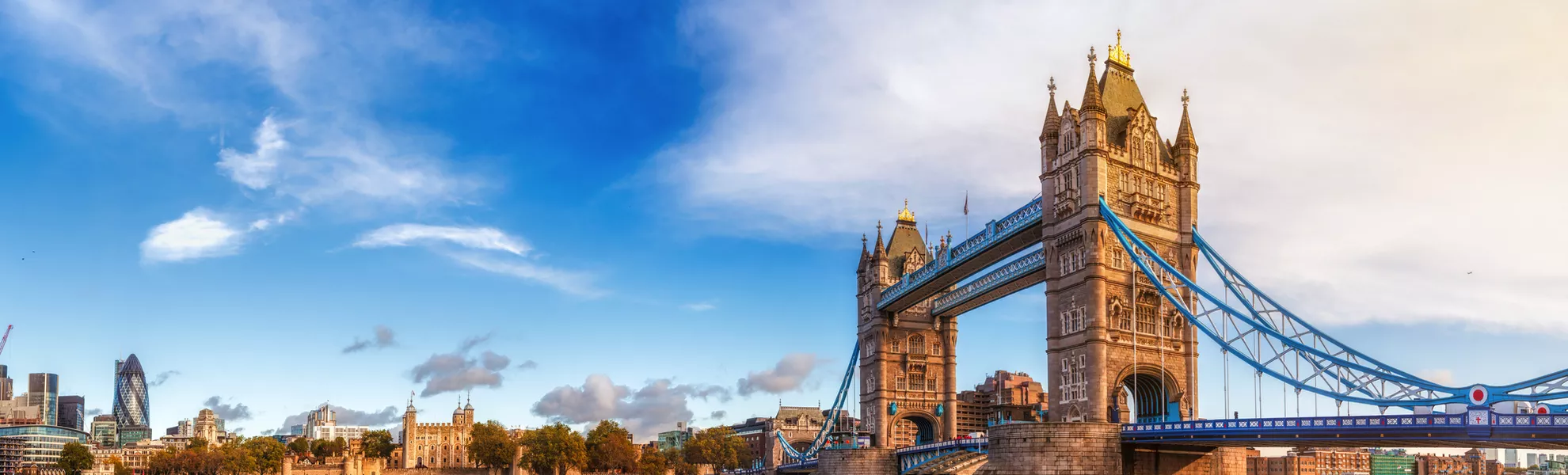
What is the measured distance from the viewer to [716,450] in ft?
561

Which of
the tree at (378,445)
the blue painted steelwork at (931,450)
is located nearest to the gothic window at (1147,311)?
the blue painted steelwork at (931,450)

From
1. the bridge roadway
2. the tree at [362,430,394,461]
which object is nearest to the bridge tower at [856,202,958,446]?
the bridge roadway

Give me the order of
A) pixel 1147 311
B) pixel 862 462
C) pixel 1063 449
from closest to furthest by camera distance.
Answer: pixel 1063 449, pixel 1147 311, pixel 862 462

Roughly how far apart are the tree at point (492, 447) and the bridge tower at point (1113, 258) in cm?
10475

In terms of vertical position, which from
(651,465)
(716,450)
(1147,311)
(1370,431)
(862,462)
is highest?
(1147,311)

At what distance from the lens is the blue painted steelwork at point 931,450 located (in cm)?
7556

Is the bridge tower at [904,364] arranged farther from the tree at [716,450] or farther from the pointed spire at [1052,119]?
the tree at [716,450]

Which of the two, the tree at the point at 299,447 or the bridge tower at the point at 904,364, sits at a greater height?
the bridge tower at the point at 904,364

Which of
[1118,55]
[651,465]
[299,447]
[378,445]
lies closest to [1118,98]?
[1118,55]

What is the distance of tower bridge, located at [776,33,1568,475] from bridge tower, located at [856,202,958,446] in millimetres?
9819

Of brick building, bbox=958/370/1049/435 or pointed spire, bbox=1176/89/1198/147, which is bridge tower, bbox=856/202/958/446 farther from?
pointed spire, bbox=1176/89/1198/147

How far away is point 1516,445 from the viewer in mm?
48969

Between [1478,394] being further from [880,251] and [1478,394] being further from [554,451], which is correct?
[554,451]

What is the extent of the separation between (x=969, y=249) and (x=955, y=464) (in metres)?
18.7
